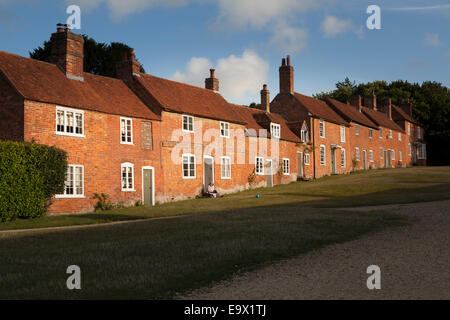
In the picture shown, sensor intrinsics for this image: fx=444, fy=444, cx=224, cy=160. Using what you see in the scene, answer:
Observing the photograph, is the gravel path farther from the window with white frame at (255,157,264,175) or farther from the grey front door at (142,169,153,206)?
the window with white frame at (255,157,264,175)

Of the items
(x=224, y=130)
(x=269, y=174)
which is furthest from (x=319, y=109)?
(x=224, y=130)

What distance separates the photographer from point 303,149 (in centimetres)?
4491

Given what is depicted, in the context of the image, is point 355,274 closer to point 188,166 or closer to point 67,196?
point 67,196

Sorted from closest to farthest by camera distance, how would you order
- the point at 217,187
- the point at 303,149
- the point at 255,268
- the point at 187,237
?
the point at 255,268 < the point at 187,237 < the point at 217,187 < the point at 303,149

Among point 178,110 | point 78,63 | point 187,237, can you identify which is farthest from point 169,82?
point 187,237

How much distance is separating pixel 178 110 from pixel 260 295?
2499cm

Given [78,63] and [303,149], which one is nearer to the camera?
[78,63]

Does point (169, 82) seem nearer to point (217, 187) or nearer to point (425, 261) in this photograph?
point (217, 187)

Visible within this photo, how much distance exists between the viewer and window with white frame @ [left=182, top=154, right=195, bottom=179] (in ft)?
102

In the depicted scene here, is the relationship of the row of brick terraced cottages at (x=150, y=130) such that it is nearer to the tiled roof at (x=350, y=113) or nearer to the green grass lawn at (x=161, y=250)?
the tiled roof at (x=350, y=113)

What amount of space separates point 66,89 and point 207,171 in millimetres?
12361

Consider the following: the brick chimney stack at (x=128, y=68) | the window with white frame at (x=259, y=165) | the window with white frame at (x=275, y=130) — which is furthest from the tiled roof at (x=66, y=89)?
the window with white frame at (x=275, y=130)

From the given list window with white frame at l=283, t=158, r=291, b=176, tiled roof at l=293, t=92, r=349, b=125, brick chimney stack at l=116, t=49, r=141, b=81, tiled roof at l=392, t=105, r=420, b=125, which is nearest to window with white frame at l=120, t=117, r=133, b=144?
brick chimney stack at l=116, t=49, r=141, b=81
